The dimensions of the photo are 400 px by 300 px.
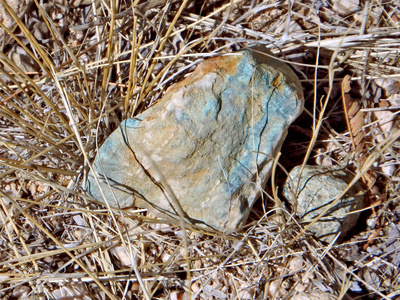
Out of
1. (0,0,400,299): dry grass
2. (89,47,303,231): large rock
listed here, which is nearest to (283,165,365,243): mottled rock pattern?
(0,0,400,299): dry grass

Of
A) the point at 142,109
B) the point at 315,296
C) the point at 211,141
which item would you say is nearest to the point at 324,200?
the point at 315,296

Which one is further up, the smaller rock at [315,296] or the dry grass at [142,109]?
the dry grass at [142,109]

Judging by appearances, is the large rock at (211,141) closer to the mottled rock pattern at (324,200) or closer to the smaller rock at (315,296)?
the mottled rock pattern at (324,200)

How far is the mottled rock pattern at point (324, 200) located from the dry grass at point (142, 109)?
2.6 inches

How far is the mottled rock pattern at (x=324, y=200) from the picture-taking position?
5.58ft

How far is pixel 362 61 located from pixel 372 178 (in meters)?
0.62

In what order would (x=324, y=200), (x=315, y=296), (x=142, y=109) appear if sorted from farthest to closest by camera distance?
(x=142, y=109)
(x=324, y=200)
(x=315, y=296)

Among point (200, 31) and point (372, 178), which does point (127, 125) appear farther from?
point (372, 178)

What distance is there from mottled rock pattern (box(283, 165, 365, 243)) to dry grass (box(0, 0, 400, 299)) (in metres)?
0.07

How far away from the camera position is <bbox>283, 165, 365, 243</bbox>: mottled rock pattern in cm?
170

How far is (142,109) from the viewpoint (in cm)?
191

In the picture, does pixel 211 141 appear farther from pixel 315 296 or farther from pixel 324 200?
pixel 315 296

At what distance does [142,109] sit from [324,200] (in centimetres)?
100

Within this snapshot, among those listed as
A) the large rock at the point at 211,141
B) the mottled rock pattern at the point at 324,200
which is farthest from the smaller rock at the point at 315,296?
the large rock at the point at 211,141
